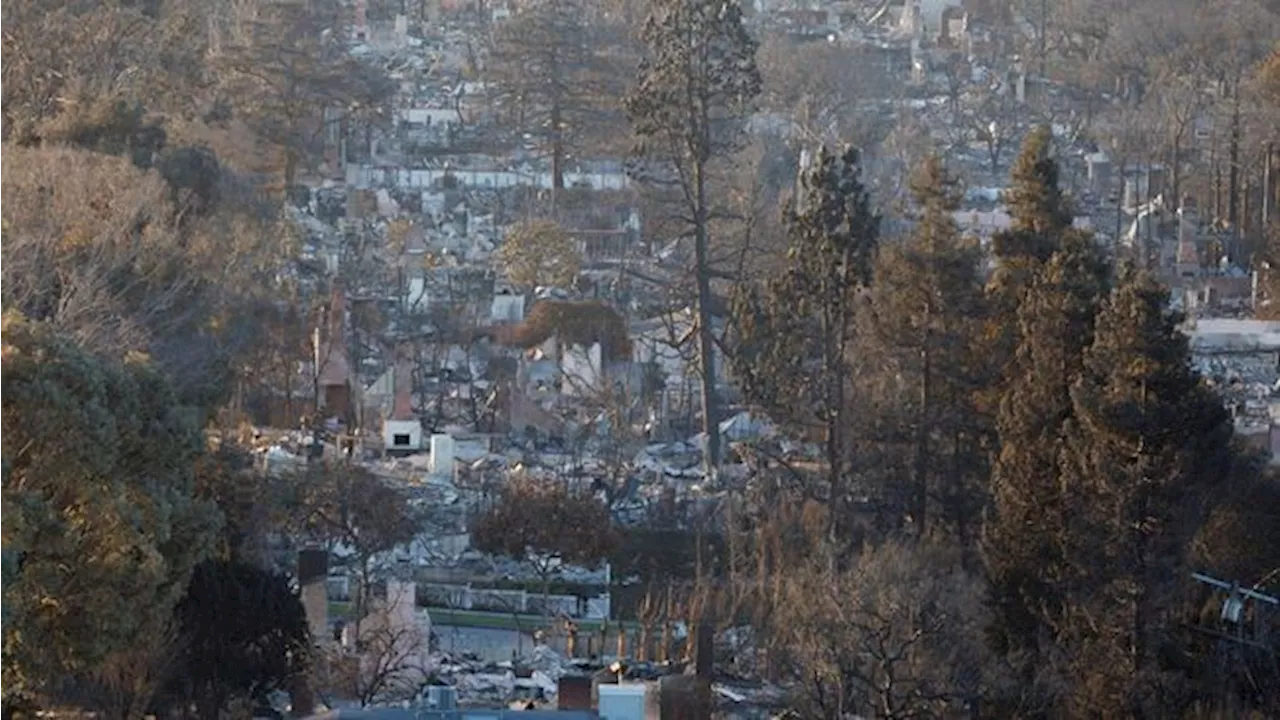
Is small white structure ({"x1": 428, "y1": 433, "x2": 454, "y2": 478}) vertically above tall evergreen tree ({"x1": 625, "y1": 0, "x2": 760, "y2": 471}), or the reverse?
tall evergreen tree ({"x1": 625, "y1": 0, "x2": 760, "y2": 471})

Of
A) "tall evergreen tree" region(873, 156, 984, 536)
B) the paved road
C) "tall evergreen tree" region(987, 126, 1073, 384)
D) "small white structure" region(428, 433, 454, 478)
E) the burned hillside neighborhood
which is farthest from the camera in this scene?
"small white structure" region(428, 433, 454, 478)

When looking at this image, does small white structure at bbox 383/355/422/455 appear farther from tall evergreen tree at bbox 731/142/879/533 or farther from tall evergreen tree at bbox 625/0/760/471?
tall evergreen tree at bbox 731/142/879/533

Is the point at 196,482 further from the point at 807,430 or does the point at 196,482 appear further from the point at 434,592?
the point at 807,430

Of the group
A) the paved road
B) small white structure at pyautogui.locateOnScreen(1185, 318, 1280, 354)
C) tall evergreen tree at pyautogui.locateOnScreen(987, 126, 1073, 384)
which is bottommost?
the paved road

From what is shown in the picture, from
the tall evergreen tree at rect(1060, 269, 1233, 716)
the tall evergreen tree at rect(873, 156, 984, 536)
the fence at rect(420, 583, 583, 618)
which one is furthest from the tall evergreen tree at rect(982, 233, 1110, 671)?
the fence at rect(420, 583, 583, 618)

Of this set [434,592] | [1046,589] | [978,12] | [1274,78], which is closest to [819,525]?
[434,592]

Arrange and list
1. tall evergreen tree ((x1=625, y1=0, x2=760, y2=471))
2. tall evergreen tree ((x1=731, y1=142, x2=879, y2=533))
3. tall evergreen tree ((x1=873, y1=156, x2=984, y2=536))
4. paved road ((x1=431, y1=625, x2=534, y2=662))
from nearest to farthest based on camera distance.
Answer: paved road ((x1=431, y1=625, x2=534, y2=662)) → tall evergreen tree ((x1=873, y1=156, x2=984, y2=536)) → tall evergreen tree ((x1=731, y1=142, x2=879, y2=533)) → tall evergreen tree ((x1=625, y1=0, x2=760, y2=471))
